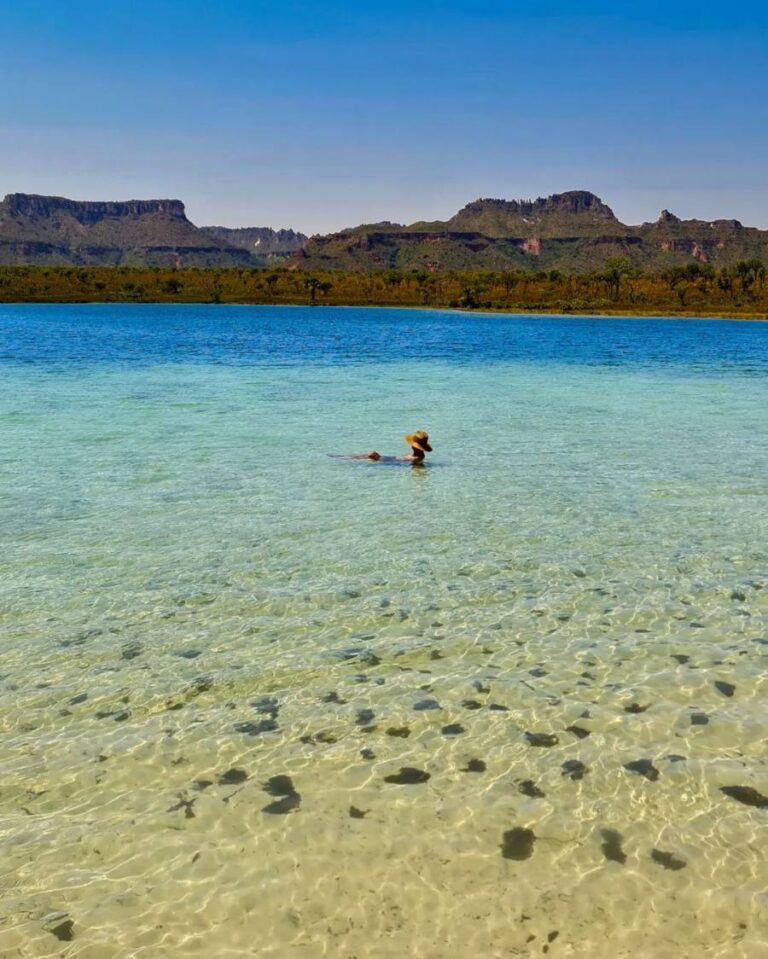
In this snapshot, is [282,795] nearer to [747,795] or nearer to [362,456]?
[747,795]

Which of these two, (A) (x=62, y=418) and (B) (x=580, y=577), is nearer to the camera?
(B) (x=580, y=577)

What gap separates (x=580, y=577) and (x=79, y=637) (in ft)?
26.9

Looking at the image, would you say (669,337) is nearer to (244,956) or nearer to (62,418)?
(62,418)

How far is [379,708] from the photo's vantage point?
8.84 metres

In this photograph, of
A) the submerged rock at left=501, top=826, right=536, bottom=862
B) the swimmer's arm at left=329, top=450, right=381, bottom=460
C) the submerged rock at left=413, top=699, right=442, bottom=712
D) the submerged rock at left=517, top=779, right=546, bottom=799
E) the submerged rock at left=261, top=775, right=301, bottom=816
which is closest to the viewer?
the submerged rock at left=501, top=826, right=536, bottom=862

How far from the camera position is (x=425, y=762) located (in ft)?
25.6

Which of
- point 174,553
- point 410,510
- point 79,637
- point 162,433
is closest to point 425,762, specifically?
point 79,637

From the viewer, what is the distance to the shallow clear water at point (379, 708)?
6.00 metres

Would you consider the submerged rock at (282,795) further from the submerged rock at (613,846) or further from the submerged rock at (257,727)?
the submerged rock at (613,846)

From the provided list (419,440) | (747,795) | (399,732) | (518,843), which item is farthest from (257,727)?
(419,440)

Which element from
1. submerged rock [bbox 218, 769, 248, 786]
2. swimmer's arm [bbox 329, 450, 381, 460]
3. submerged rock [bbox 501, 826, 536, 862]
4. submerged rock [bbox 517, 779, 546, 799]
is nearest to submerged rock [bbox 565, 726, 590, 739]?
submerged rock [bbox 517, 779, 546, 799]

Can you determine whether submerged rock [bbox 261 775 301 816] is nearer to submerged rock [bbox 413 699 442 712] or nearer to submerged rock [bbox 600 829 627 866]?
submerged rock [bbox 413 699 442 712]

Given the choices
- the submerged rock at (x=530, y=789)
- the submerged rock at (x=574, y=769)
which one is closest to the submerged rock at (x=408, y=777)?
the submerged rock at (x=530, y=789)

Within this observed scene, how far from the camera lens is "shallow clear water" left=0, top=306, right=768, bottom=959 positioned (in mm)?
6000
